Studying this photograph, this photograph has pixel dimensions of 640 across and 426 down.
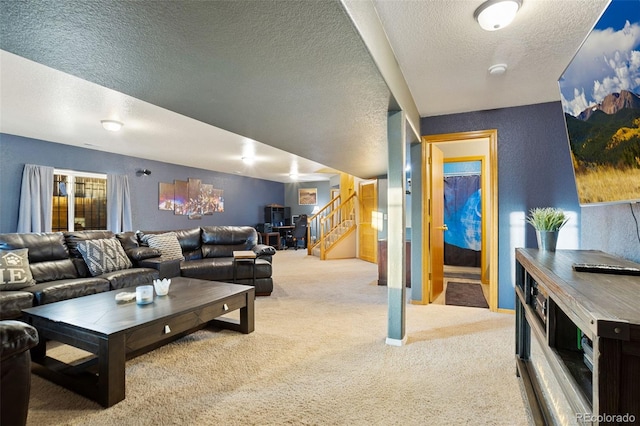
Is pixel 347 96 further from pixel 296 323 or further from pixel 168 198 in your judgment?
pixel 168 198

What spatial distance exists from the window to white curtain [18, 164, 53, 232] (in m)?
0.29

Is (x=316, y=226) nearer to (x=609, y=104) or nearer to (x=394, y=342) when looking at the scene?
(x=394, y=342)

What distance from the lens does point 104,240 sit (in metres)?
3.76

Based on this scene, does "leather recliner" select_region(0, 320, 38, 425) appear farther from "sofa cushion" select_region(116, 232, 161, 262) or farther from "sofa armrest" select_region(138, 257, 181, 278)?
"sofa cushion" select_region(116, 232, 161, 262)

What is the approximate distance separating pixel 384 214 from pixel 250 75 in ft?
15.1

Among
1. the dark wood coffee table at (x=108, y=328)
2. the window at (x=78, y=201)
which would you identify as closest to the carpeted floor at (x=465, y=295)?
the dark wood coffee table at (x=108, y=328)

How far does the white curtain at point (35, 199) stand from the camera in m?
4.93

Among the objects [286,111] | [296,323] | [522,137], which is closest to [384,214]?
[522,137]

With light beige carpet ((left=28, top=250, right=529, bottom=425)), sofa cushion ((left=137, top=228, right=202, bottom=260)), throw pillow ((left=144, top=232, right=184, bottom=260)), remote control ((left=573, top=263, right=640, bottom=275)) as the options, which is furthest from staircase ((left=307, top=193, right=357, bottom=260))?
remote control ((left=573, top=263, right=640, bottom=275))

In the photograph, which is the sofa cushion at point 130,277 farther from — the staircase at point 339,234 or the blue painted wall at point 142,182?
the staircase at point 339,234

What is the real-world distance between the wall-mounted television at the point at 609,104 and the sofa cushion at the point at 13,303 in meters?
4.11

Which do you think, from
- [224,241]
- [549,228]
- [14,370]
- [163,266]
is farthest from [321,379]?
[224,241]

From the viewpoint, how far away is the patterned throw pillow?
138 inches

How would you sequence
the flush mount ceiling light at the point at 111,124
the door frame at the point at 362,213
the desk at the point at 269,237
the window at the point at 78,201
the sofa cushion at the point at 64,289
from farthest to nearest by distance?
the desk at the point at 269,237, the door frame at the point at 362,213, the window at the point at 78,201, the flush mount ceiling light at the point at 111,124, the sofa cushion at the point at 64,289
